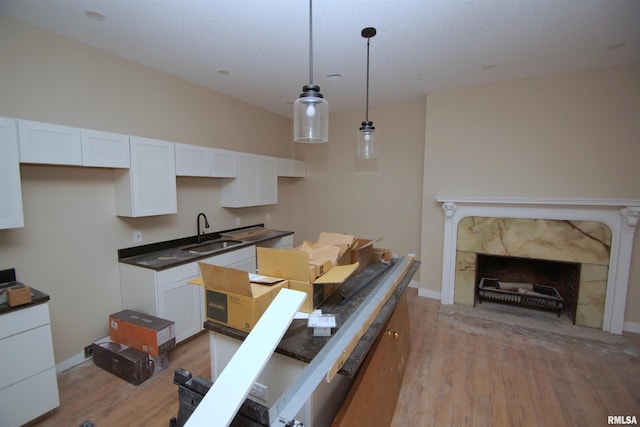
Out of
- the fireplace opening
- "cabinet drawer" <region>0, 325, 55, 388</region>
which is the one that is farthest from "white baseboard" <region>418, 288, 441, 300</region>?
"cabinet drawer" <region>0, 325, 55, 388</region>

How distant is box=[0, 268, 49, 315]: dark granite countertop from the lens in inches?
72.3

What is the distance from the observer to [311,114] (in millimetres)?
1622

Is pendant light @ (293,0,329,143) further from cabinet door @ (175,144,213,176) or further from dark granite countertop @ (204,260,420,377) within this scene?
cabinet door @ (175,144,213,176)

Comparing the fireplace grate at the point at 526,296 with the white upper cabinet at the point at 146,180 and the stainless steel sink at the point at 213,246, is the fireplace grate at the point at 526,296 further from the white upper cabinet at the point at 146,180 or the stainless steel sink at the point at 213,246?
the white upper cabinet at the point at 146,180

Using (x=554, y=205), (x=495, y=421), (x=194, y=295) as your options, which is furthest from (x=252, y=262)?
(x=554, y=205)

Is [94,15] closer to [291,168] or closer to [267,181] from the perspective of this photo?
[267,181]

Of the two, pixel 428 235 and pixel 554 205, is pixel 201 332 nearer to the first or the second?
pixel 428 235

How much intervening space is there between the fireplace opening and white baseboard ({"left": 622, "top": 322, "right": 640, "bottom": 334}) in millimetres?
442

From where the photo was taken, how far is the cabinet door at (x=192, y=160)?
3086mm

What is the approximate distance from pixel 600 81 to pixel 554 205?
1366 mm

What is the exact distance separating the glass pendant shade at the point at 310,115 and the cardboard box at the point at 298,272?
0.69m

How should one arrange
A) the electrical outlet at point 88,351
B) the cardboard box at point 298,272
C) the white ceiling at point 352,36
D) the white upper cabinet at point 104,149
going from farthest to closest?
the electrical outlet at point 88,351
the white upper cabinet at point 104,149
the white ceiling at point 352,36
the cardboard box at point 298,272

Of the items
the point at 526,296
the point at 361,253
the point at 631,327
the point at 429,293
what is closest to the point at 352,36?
the point at 361,253

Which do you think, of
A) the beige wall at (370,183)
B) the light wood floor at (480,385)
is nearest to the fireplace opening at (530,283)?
the light wood floor at (480,385)
